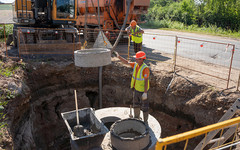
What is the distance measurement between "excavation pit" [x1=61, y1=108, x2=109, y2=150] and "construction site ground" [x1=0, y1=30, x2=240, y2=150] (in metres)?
1.53

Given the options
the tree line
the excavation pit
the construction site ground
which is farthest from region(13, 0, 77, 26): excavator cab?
the tree line

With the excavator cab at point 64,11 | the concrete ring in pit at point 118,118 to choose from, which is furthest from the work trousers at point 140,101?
the excavator cab at point 64,11

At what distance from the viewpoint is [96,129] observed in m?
5.57

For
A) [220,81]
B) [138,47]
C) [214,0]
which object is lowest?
[220,81]

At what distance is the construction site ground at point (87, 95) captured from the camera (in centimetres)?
643

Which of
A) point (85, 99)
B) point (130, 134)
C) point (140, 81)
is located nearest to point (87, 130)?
point (130, 134)

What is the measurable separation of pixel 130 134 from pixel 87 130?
123 centimetres

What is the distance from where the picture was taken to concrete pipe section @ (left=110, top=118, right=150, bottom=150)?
15.6 feet

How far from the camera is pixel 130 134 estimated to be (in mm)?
5617

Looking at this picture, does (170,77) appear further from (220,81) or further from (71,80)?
(71,80)

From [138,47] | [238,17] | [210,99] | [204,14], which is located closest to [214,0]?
[204,14]

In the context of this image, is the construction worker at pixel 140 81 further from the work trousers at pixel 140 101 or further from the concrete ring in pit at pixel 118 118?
the concrete ring in pit at pixel 118 118

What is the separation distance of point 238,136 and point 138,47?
200 inches

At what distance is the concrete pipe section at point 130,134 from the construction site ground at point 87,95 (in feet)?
8.48
